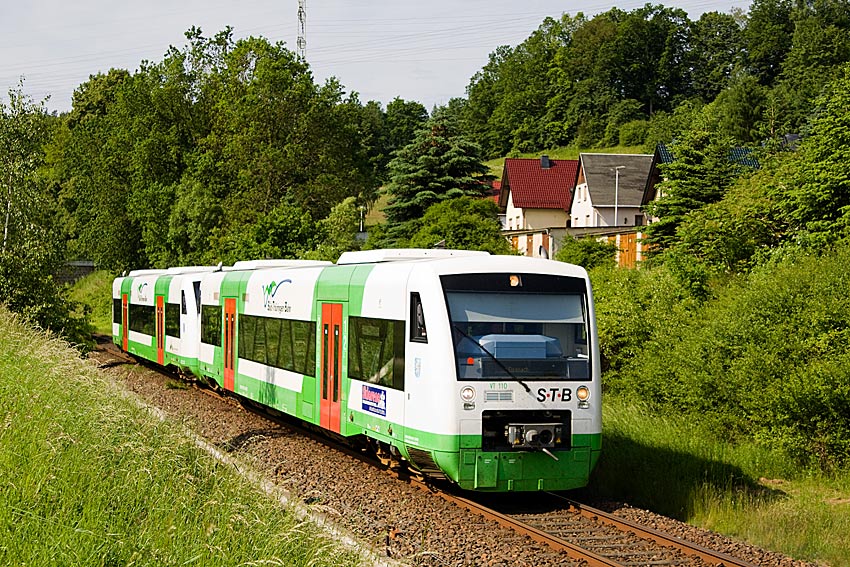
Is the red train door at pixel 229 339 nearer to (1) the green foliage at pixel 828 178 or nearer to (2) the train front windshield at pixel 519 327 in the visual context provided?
Result: (2) the train front windshield at pixel 519 327

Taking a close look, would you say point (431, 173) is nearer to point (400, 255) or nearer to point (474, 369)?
point (400, 255)

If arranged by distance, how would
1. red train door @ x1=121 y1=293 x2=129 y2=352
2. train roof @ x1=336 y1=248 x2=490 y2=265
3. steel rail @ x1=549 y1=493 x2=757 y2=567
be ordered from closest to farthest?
steel rail @ x1=549 y1=493 x2=757 y2=567 < train roof @ x1=336 y1=248 x2=490 y2=265 < red train door @ x1=121 y1=293 x2=129 y2=352

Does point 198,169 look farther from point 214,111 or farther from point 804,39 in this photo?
point 804,39

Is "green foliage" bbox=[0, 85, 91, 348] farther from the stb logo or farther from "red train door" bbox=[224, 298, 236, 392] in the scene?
the stb logo

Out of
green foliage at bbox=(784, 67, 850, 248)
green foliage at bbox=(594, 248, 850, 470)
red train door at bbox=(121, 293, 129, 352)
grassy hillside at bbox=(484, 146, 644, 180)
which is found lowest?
red train door at bbox=(121, 293, 129, 352)

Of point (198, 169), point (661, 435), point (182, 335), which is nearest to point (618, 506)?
point (661, 435)

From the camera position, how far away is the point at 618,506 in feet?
38.3

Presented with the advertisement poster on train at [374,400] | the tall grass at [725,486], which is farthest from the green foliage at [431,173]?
the advertisement poster on train at [374,400]

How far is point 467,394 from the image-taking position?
36.5 feet

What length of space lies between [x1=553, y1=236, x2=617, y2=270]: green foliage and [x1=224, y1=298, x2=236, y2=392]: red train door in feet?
37.1

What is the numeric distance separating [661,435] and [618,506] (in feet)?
13.8

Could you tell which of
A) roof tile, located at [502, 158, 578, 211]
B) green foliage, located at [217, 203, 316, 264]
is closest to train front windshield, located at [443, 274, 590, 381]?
green foliage, located at [217, 203, 316, 264]

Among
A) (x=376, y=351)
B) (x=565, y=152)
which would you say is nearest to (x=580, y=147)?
(x=565, y=152)

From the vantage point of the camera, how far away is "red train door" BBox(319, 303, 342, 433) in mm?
14250
